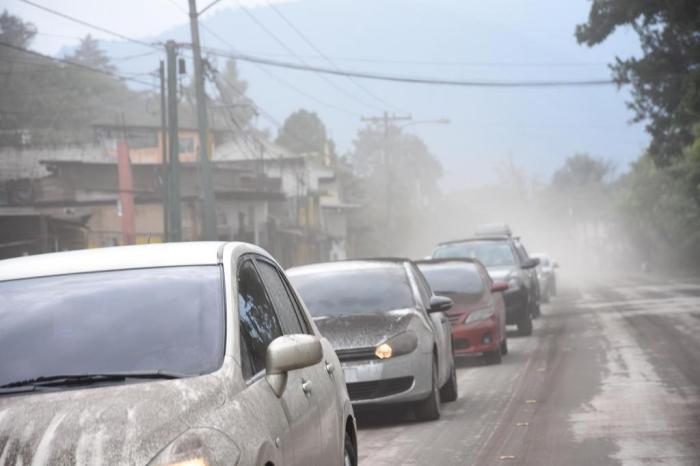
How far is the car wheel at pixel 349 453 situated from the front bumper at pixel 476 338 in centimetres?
1135

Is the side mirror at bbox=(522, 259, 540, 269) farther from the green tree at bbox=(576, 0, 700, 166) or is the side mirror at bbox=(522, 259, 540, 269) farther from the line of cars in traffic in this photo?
the line of cars in traffic

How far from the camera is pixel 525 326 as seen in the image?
24484mm

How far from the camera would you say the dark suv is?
24312 millimetres

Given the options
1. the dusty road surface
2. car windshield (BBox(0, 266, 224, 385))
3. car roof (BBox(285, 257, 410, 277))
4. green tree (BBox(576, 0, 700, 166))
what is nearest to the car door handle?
car windshield (BBox(0, 266, 224, 385))

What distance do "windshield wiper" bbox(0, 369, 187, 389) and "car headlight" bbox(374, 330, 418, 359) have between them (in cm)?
719

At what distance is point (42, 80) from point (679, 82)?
159 ft

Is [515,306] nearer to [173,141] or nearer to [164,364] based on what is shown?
[173,141]

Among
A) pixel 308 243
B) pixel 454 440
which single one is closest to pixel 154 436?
pixel 454 440

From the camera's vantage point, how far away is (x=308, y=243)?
71.9 meters

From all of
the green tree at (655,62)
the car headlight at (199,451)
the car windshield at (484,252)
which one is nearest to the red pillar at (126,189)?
the green tree at (655,62)

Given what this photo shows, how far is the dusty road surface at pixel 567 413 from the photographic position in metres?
9.80

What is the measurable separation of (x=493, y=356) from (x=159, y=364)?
13.8m

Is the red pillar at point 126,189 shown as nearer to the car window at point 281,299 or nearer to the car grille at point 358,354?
the car grille at point 358,354

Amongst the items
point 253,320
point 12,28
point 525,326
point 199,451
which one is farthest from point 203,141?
point 12,28
